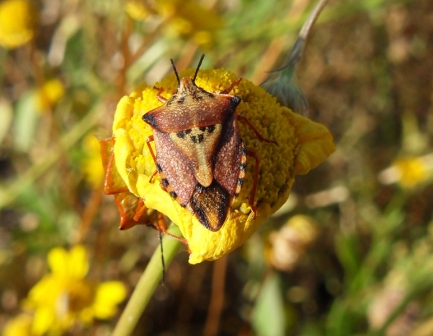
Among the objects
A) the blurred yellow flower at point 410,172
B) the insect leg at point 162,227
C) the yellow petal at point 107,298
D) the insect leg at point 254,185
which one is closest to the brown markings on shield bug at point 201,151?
the insect leg at point 254,185

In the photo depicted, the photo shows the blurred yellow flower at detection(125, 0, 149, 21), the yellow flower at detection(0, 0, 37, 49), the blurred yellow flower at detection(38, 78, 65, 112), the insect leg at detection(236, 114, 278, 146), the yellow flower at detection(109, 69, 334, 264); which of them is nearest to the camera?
the yellow flower at detection(109, 69, 334, 264)

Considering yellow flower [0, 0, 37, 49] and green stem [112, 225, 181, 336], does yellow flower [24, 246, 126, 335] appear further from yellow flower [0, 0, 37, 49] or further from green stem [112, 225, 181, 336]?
yellow flower [0, 0, 37, 49]

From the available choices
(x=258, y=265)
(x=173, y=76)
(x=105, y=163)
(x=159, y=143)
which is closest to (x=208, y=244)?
(x=159, y=143)

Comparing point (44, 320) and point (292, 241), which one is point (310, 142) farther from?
point (44, 320)

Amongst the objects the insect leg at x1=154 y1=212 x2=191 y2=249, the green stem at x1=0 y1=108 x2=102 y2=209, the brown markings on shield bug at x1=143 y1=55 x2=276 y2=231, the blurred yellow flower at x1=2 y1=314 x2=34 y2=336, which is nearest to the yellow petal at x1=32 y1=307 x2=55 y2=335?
the blurred yellow flower at x1=2 y1=314 x2=34 y2=336

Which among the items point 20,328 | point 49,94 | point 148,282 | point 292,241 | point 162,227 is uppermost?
point 162,227

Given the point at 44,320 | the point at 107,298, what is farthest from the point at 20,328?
the point at 107,298

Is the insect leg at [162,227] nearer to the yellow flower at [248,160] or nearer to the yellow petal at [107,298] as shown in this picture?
the yellow flower at [248,160]
